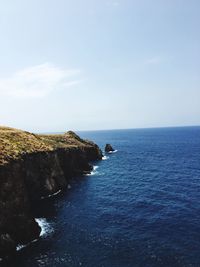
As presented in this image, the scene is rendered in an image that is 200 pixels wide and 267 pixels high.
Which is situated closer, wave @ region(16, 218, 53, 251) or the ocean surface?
the ocean surface

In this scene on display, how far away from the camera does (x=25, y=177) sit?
7200cm

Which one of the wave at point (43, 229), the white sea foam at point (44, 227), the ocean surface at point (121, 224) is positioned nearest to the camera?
the ocean surface at point (121, 224)

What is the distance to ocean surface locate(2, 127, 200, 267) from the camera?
4356 cm

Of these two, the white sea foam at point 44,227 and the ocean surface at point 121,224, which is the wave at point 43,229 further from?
the ocean surface at point 121,224

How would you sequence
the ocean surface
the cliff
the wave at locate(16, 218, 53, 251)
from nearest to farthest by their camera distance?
the ocean surface
the wave at locate(16, 218, 53, 251)
the cliff

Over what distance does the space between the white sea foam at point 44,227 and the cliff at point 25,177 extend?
4.42ft

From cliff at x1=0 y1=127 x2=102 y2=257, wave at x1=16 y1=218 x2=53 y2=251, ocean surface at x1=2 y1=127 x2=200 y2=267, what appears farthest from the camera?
cliff at x1=0 y1=127 x2=102 y2=257

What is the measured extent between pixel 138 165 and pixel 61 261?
83964 mm

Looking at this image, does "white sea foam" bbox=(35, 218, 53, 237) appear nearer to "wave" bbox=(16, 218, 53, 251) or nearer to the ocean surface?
"wave" bbox=(16, 218, 53, 251)

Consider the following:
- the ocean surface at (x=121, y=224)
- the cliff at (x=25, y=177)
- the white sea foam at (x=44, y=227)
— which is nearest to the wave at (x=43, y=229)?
the white sea foam at (x=44, y=227)

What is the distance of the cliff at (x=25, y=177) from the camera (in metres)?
50.2

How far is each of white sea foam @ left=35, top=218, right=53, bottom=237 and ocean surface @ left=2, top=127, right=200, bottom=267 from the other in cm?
21

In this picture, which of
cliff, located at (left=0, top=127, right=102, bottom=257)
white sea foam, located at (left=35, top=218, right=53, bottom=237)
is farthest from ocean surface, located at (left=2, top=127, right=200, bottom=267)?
cliff, located at (left=0, top=127, right=102, bottom=257)

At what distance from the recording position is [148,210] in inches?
2527
